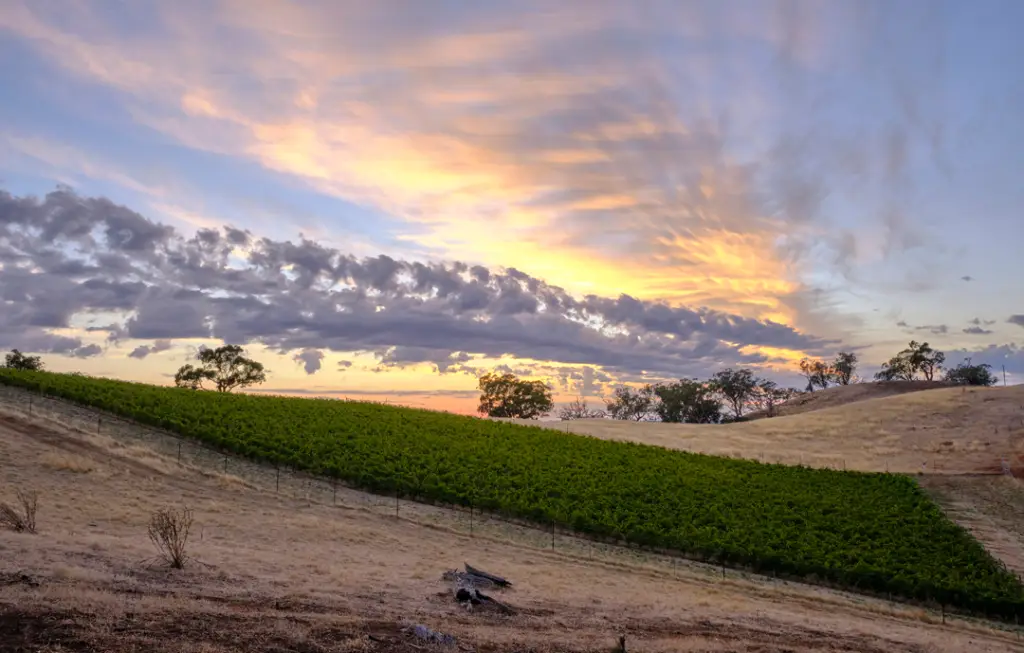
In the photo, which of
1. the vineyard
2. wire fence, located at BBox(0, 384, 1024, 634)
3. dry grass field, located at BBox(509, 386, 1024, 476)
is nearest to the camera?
wire fence, located at BBox(0, 384, 1024, 634)

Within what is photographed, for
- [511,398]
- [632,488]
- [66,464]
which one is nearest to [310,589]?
[66,464]

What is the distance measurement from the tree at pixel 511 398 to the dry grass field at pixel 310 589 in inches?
3121

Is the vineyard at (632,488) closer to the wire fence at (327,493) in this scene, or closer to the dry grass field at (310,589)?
the wire fence at (327,493)

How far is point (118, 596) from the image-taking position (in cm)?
1425

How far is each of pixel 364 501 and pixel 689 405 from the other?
107 m

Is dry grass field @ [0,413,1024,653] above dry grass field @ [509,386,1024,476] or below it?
below

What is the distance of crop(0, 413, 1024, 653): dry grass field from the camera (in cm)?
1310

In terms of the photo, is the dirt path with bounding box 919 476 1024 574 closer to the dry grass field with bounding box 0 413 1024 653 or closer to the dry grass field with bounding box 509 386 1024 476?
the dry grass field with bounding box 509 386 1024 476

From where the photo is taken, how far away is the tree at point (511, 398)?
11656cm

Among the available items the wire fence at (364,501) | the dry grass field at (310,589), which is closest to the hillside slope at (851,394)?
the wire fence at (364,501)

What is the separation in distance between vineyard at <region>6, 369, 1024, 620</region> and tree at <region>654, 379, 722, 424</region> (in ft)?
250

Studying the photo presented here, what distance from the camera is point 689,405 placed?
445 feet

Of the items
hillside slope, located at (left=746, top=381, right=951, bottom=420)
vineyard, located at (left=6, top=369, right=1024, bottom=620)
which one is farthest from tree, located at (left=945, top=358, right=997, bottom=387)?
vineyard, located at (left=6, top=369, right=1024, bottom=620)

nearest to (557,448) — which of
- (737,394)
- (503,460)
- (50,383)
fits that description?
(503,460)
